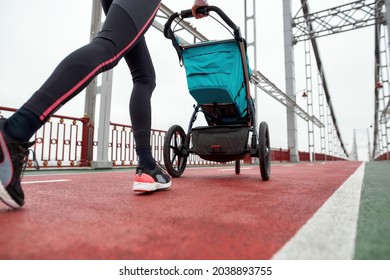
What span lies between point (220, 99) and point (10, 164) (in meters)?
1.55

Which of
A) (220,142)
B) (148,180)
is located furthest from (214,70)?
(148,180)

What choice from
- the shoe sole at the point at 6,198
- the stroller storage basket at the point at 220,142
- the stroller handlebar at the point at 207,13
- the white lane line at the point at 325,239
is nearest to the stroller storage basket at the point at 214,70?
the stroller handlebar at the point at 207,13

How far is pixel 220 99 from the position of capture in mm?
2043

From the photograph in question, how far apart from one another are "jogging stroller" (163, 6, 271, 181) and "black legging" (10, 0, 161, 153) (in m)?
0.69

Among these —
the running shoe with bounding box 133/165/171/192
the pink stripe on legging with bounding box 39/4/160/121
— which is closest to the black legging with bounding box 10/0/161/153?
the pink stripe on legging with bounding box 39/4/160/121

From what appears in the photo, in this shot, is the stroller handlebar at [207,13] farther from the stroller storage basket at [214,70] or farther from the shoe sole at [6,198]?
the shoe sole at [6,198]

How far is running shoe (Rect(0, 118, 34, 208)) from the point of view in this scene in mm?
734

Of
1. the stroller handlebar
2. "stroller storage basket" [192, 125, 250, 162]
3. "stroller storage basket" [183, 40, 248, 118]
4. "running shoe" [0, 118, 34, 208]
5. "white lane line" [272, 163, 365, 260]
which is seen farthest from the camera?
"stroller storage basket" [192, 125, 250, 162]

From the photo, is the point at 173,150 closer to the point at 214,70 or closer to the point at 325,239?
the point at 214,70

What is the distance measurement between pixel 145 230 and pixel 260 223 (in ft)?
1.07

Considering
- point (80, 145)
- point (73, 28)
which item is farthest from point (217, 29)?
point (80, 145)

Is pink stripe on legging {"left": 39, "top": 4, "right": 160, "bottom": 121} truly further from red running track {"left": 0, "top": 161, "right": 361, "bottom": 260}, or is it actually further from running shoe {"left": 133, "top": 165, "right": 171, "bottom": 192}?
running shoe {"left": 133, "top": 165, "right": 171, "bottom": 192}

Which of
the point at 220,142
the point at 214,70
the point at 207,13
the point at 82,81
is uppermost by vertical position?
the point at 207,13
